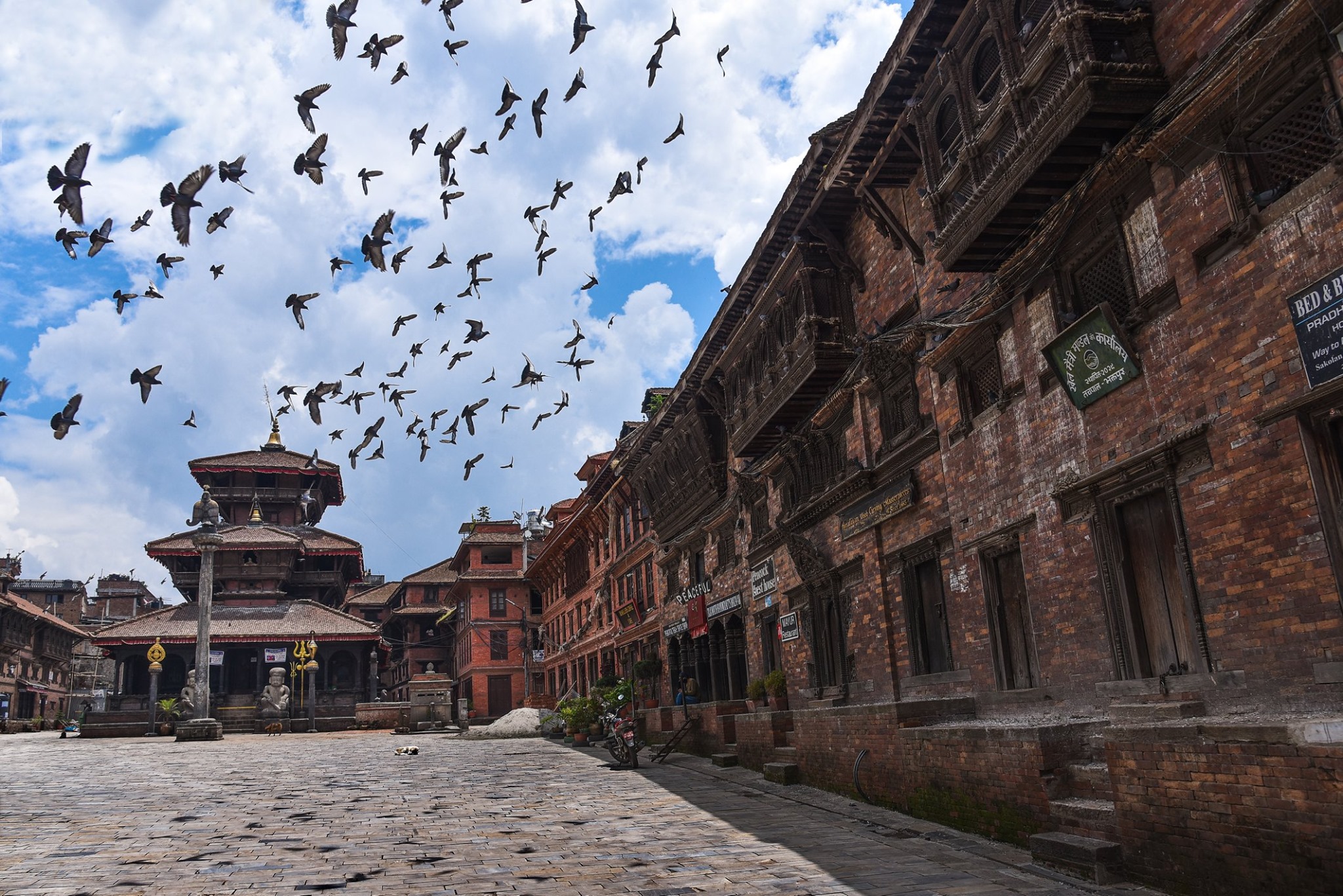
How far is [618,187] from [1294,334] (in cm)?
1174

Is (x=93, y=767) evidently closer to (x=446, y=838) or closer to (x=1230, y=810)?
(x=446, y=838)

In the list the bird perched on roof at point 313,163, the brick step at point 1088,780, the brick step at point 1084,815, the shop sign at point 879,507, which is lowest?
the brick step at point 1084,815

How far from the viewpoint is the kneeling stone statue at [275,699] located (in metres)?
51.7

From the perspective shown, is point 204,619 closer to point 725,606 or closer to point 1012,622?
point 725,606

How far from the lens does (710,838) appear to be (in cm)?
1076

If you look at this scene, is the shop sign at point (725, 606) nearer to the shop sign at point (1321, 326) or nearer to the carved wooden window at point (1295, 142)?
the carved wooden window at point (1295, 142)

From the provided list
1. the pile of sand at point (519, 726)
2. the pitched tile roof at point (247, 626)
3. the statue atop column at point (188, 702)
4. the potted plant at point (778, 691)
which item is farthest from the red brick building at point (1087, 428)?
the pitched tile roof at point (247, 626)

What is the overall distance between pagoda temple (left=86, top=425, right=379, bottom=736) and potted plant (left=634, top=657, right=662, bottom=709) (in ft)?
86.3

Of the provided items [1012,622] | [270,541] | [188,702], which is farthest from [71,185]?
[270,541]

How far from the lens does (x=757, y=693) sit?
792 inches

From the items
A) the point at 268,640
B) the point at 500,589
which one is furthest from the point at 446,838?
the point at 500,589

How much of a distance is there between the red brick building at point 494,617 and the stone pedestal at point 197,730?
24284 millimetres

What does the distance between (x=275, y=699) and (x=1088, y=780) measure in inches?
2013

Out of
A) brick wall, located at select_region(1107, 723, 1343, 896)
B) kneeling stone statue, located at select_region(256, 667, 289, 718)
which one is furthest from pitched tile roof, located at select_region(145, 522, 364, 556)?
brick wall, located at select_region(1107, 723, 1343, 896)
